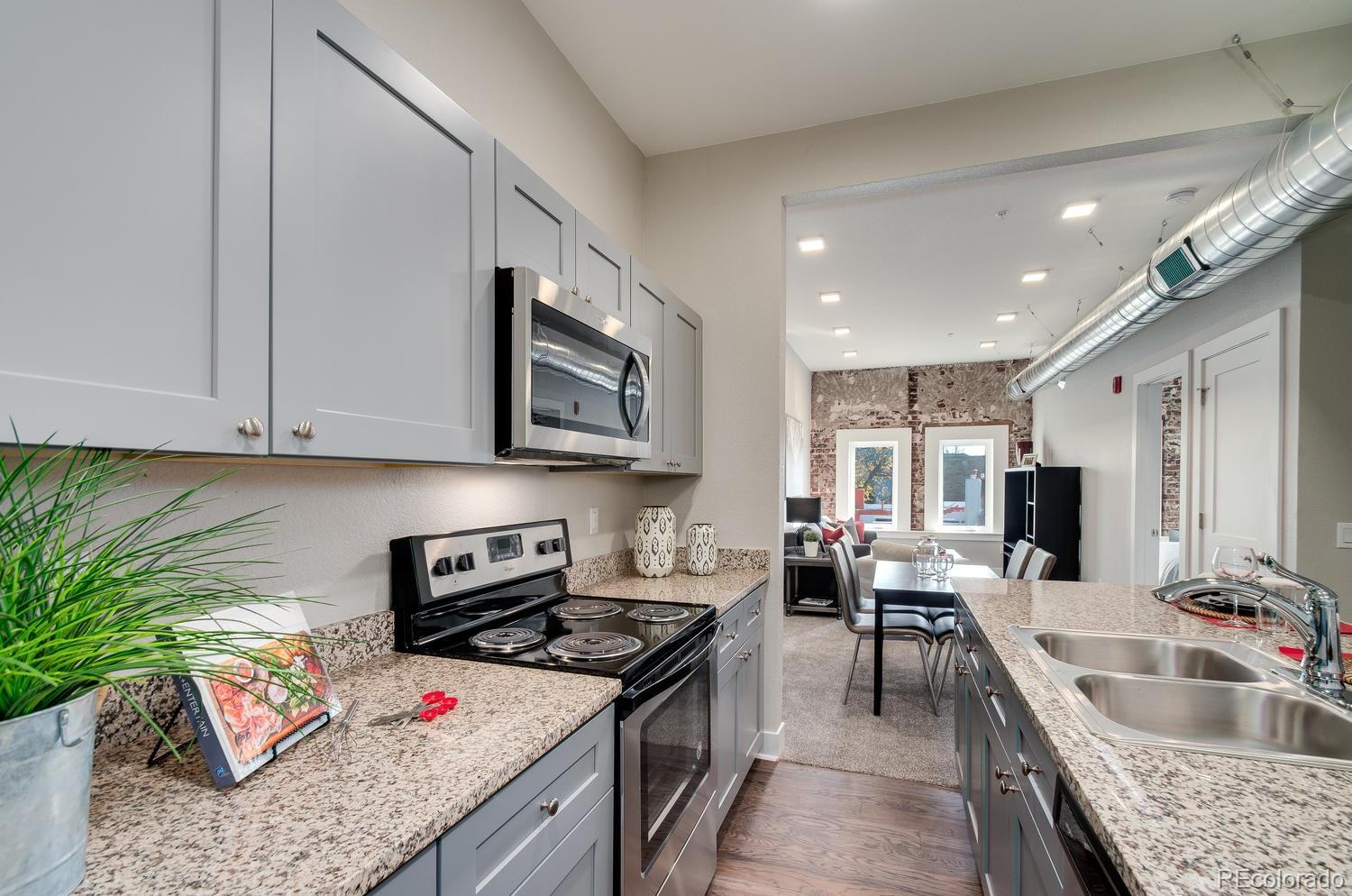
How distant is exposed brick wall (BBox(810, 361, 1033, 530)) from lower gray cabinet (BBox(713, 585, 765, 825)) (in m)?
6.09

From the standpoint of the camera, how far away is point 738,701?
2.36 m

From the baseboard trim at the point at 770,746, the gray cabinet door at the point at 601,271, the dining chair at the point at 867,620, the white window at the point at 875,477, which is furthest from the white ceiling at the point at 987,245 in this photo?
the baseboard trim at the point at 770,746

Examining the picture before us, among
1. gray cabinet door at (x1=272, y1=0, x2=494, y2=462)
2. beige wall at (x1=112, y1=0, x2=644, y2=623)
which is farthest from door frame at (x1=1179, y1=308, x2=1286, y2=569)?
gray cabinet door at (x1=272, y1=0, x2=494, y2=462)

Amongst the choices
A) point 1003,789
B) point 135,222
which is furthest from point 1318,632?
point 135,222

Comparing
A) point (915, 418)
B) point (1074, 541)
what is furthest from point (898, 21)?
point (915, 418)

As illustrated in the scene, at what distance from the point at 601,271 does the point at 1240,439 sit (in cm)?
383

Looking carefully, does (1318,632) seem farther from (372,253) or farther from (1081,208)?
(1081,208)

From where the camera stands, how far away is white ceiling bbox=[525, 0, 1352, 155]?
2100 millimetres

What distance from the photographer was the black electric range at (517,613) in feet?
4.83

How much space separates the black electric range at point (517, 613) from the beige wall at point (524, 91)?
129 centimetres

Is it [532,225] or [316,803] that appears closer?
[316,803]

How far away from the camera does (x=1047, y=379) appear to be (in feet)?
20.0

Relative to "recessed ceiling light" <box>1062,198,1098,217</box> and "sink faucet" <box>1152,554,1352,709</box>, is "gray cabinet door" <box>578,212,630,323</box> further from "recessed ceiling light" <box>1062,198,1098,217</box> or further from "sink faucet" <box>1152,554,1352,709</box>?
"recessed ceiling light" <box>1062,198,1098,217</box>

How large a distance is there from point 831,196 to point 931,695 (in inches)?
111
